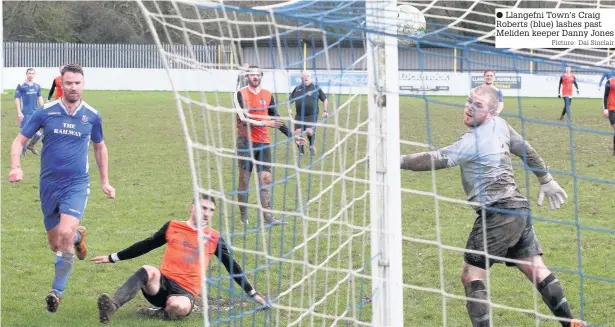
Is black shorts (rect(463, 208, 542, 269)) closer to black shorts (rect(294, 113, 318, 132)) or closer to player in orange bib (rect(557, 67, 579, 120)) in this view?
black shorts (rect(294, 113, 318, 132))

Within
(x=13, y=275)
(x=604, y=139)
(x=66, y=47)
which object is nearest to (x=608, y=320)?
(x=13, y=275)

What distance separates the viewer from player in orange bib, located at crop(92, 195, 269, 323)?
645cm

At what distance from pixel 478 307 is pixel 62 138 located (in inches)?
133

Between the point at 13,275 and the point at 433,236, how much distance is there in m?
4.07

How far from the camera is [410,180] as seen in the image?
13.6 m

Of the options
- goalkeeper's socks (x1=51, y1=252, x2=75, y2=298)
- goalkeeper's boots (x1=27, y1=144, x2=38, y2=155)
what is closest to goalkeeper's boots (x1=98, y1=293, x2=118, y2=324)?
goalkeeper's socks (x1=51, y1=252, x2=75, y2=298)

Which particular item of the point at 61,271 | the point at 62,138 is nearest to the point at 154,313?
the point at 61,271

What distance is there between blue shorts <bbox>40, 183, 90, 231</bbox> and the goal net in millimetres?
915

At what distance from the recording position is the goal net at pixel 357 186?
4754mm

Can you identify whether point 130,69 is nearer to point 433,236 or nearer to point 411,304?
point 433,236

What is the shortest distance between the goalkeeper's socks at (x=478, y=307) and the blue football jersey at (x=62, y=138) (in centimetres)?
315

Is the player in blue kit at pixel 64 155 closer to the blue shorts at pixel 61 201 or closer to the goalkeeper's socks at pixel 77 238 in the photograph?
the blue shorts at pixel 61 201

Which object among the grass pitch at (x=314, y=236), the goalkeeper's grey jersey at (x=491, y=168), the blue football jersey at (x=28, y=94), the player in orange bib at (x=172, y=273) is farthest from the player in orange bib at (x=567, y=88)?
the blue football jersey at (x=28, y=94)

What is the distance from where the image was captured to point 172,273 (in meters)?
6.62
